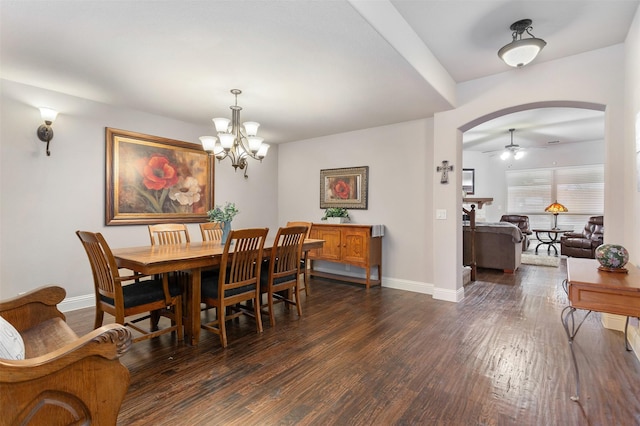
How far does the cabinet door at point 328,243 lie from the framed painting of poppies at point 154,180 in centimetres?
173

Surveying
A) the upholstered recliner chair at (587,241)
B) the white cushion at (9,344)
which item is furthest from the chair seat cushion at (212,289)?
the upholstered recliner chair at (587,241)

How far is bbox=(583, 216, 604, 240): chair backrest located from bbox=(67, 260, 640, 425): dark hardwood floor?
3.99 metres

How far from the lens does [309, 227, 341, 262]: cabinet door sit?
4.79 metres

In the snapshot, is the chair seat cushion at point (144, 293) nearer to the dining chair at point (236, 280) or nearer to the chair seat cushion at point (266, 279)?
the dining chair at point (236, 280)

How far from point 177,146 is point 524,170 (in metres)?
8.76

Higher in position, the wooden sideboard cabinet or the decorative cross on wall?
the decorative cross on wall

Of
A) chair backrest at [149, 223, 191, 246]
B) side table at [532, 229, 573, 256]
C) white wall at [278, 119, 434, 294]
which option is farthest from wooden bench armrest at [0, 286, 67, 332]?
side table at [532, 229, 573, 256]

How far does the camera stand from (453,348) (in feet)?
8.47

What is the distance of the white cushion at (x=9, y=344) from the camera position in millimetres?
1058

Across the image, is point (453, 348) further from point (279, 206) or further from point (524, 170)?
point (524, 170)

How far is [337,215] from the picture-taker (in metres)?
5.04

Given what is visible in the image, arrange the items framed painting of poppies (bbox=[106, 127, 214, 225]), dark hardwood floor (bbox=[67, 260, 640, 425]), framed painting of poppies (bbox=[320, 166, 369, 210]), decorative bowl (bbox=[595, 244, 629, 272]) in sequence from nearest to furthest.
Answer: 1. dark hardwood floor (bbox=[67, 260, 640, 425])
2. decorative bowl (bbox=[595, 244, 629, 272])
3. framed painting of poppies (bbox=[106, 127, 214, 225])
4. framed painting of poppies (bbox=[320, 166, 369, 210])

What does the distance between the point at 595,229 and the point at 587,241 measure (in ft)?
1.04

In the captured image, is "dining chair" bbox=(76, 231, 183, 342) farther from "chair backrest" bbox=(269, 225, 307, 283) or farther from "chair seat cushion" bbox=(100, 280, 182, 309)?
"chair backrest" bbox=(269, 225, 307, 283)
